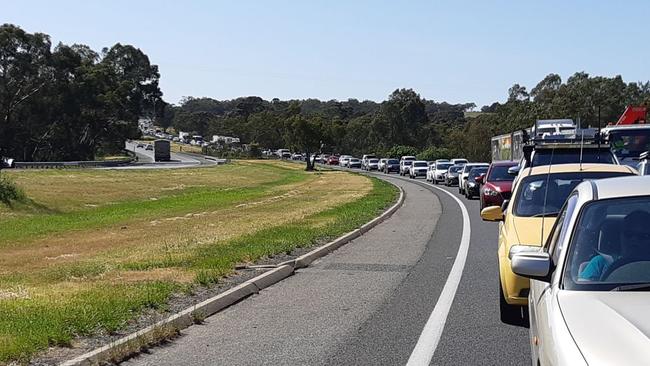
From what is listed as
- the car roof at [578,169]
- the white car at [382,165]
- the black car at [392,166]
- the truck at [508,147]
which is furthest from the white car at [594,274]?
the white car at [382,165]

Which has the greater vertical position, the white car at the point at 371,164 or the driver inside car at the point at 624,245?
the driver inside car at the point at 624,245

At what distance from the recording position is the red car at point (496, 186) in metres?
22.3

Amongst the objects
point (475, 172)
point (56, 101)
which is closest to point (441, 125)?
point (56, 101)

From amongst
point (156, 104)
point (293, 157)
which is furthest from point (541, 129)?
point (156, 104)

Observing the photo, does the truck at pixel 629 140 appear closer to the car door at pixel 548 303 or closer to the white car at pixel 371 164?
the car door at pixel 548 303

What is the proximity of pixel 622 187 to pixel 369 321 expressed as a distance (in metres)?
4.17

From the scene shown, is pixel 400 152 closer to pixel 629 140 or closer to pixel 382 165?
pixel 382 165

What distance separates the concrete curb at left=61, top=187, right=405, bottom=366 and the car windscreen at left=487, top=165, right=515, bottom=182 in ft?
33.1

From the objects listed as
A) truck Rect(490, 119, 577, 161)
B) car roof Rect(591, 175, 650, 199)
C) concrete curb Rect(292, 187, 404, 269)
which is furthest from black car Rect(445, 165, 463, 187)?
→ car roof Rect(591, 175, 650, 199)

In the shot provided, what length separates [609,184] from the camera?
5.43 metres

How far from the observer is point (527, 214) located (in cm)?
944

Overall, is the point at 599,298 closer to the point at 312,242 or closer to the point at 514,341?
the point at 514,341

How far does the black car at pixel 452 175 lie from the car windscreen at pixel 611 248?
44.8 m

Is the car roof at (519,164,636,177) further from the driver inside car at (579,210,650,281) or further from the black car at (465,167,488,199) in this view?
the black car at (465,167,488,199)
